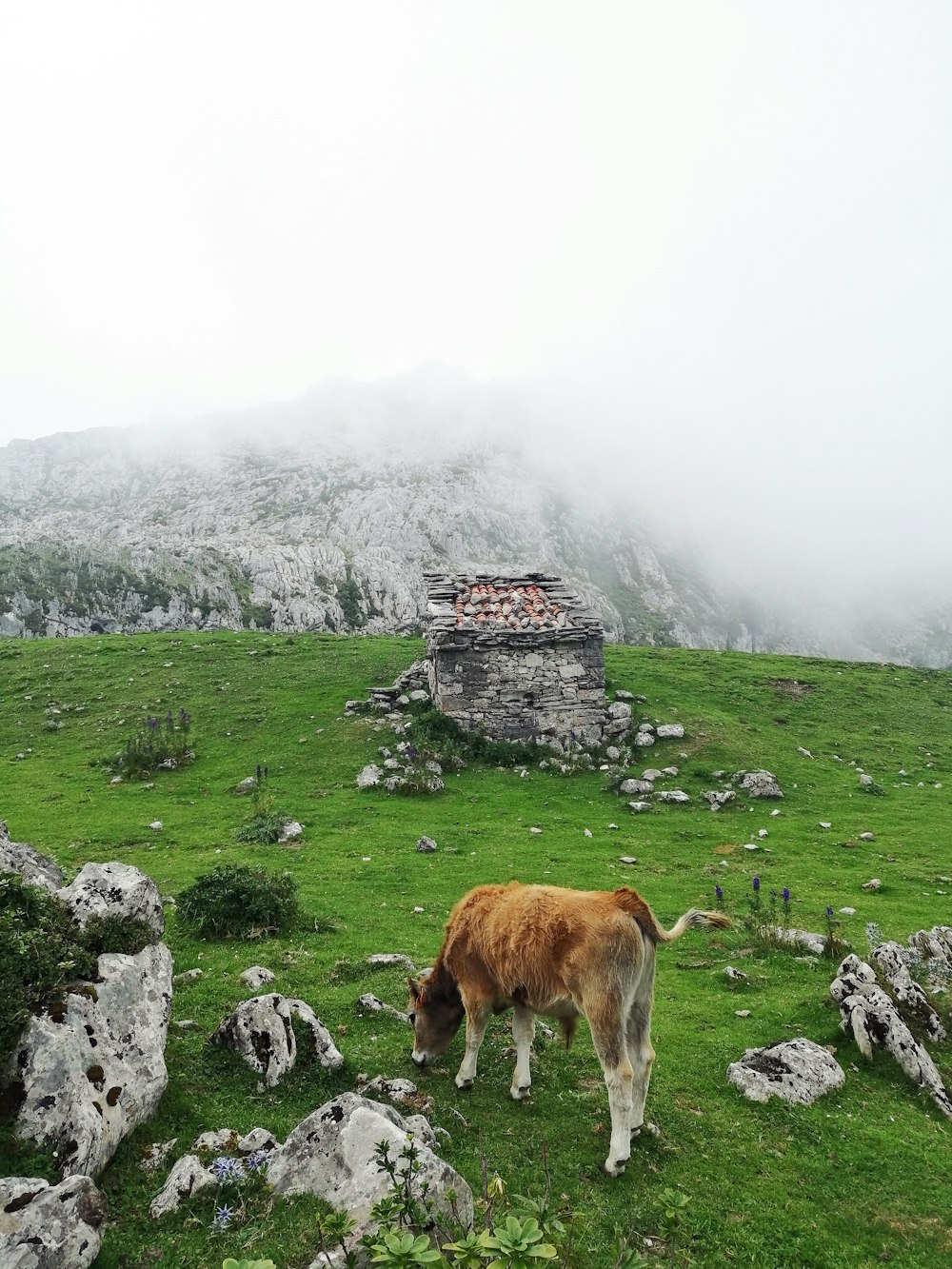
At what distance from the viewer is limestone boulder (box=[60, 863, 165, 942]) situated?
294 inches

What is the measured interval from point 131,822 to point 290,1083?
1460 centimetres

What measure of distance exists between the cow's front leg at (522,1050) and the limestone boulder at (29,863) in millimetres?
6123

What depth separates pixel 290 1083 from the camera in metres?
7.45

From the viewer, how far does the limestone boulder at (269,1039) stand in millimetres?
7520

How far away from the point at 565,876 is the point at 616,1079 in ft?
33.9

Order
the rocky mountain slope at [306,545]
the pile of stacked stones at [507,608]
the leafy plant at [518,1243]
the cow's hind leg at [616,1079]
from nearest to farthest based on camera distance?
the leafy plant at [518,1243] < the cow's hind leg at [616,1079] < the pile of stacked stones at [507,608] < the rocky mountain slope at [306,545]

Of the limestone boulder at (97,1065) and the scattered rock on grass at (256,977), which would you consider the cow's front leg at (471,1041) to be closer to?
the limestone boulder at (97,1065)

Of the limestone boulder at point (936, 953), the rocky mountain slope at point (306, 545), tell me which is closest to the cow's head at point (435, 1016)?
the limestone boulder at point (936, 953)

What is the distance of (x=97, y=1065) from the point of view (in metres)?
6.02

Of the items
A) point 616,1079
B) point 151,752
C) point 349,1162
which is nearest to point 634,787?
point 151,752

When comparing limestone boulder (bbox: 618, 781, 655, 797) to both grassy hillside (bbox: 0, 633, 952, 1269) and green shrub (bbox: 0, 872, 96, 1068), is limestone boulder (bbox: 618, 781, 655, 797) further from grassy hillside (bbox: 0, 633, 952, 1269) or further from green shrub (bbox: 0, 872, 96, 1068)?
green shrub (bbox: 0, 872, 96, 1068)

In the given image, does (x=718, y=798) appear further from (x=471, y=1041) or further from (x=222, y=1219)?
(x=222, y=1219)

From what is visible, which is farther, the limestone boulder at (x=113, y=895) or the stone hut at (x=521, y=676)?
the stone hut at (x=521, y=676)

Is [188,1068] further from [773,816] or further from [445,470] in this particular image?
[445,470]
